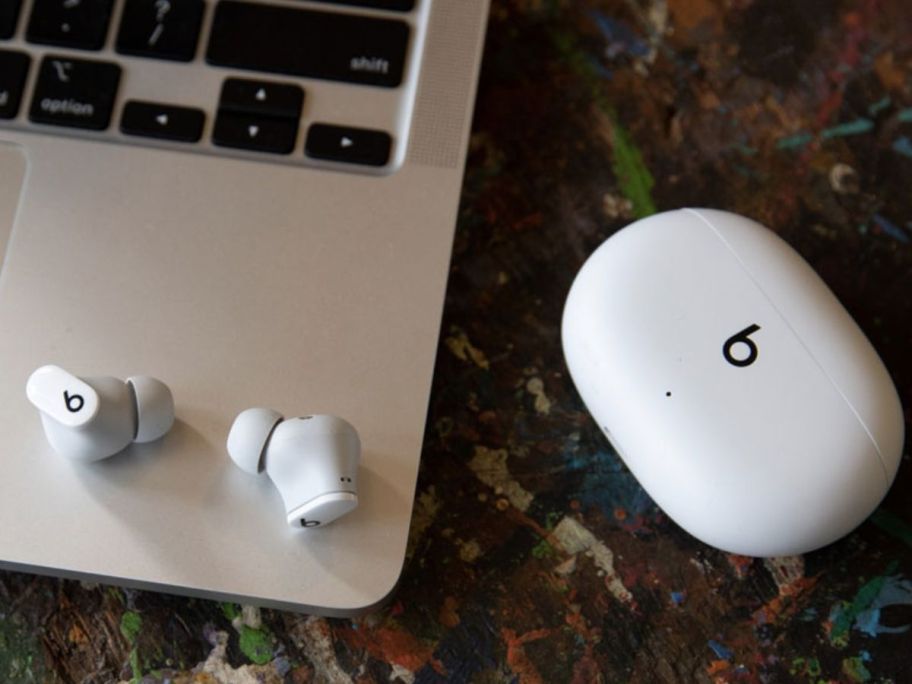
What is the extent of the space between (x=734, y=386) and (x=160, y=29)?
1.13 feet

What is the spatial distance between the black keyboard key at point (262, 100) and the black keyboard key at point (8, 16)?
0.12m

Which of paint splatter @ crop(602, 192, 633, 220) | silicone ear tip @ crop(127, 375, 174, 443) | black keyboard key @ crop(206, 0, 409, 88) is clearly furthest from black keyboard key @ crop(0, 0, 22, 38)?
paint splatter @ crop(602, 192, 633, 220)

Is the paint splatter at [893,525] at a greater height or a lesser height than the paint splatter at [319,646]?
greater

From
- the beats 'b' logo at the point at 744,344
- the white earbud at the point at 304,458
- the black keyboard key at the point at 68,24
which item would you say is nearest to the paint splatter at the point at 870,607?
the beats 'b' logo at the point at 744,344

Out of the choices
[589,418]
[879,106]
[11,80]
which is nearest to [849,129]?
[879,106]

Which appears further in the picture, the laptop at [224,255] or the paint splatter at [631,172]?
the paint splatter at [631,172]

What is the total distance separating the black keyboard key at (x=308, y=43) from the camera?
1.73 ft

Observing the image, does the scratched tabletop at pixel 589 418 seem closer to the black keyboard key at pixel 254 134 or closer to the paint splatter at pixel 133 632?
the paint splatter at pixel 133 632

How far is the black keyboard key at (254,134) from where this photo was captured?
518mm

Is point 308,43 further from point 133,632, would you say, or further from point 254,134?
point 133,632

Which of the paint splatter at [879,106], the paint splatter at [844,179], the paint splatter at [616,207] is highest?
the paint splatter at [879,106]

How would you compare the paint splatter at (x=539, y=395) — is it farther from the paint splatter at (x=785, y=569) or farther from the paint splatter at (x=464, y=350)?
the paint splatter at (x=785, y=569)

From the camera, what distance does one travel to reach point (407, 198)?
52 centimetres

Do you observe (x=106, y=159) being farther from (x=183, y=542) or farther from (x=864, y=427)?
(x=864, y=427)
